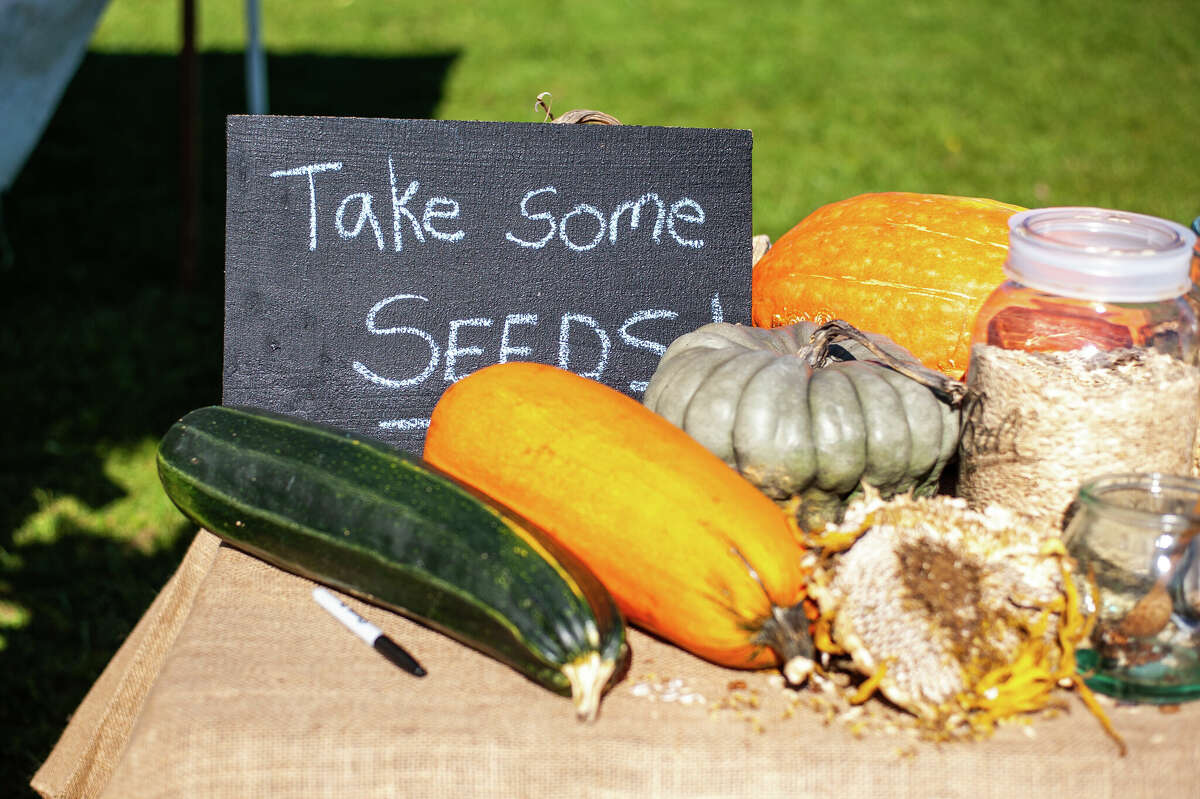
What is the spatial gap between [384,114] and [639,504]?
6854mm

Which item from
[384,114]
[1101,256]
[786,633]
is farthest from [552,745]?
[384,114]

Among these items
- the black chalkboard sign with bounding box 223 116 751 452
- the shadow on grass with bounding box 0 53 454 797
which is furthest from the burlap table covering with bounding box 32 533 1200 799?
the shadow on grass with bounding box 0 53 454 797

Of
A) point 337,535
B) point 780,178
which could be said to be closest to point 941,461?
point 337,535

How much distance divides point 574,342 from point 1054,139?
7079 mm

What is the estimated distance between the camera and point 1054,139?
308 inches

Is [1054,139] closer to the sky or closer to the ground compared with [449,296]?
closer to the ground

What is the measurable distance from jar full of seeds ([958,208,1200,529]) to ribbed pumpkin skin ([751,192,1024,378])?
371mm

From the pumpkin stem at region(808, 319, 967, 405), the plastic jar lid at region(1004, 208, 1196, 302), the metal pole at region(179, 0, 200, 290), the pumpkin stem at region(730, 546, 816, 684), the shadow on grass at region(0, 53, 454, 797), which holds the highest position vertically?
the plastic jar lid at region(1004, 208, 1196, 302)

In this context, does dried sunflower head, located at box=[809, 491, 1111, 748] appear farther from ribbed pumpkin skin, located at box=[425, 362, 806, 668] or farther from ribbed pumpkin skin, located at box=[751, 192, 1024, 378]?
ribbed pumpkin skin, located at box=[751, 192, 1024, 378]

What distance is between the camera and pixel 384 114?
762 centimetres

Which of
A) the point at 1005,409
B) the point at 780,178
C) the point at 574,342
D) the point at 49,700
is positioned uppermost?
the point at 1005,409

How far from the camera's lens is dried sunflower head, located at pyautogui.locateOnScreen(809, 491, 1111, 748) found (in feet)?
3.72

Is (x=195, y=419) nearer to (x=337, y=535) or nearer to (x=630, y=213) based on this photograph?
(x=337, y=535)

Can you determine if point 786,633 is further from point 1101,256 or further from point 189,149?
point 189,149
